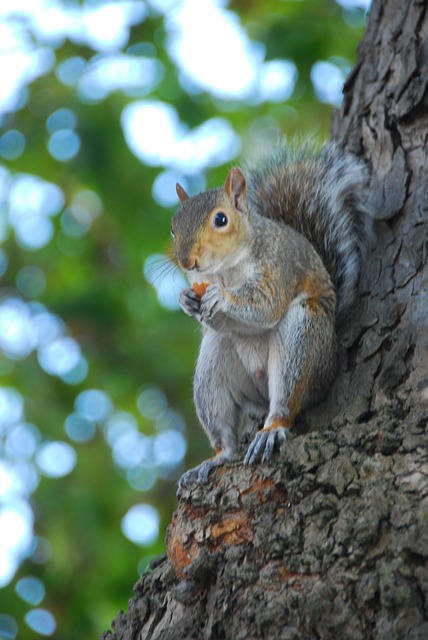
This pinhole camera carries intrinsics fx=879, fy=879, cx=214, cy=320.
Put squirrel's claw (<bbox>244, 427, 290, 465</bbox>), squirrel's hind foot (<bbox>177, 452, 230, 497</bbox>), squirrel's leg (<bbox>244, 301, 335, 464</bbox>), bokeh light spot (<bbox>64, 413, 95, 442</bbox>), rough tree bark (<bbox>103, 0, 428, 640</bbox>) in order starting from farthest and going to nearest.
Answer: bokeh light spot (<bbox>64, 413, 95, 442</bbox>), squirrel's leg (<bbox>244, 301, 335, 464</bbox>), squirrel's hind foot (<bbox>177, 452, 230, 497</bbox>), squirrel's claw (<bbox>244, 427, 290, 465</bbox>), rough tree bark (<bbox>103, 0, 428, 640</bbox>)

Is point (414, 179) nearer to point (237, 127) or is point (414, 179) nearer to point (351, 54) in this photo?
point (351, 54)

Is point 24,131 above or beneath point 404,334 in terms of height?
above

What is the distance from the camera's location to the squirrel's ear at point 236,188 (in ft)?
8.03

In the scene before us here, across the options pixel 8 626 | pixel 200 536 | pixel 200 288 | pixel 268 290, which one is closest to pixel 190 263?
pixel 200 288

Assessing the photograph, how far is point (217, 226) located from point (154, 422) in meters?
2.65

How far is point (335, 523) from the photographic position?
165cm

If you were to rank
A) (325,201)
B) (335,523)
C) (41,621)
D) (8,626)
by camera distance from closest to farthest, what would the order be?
(335,523)
(325,201)
(8,626)
(41,621)

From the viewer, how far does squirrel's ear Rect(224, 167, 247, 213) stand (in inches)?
96.3

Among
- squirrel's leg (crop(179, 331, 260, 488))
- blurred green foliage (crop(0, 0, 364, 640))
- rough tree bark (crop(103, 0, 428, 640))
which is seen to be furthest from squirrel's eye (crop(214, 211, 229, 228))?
blurred green foliage (crop(0, 0, 364, 640))

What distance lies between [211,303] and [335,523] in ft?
2.40

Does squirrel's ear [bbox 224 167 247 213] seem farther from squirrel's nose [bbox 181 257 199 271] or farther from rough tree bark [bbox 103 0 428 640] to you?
rough tree bark [bbox 103 0 428 640]

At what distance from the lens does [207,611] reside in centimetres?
169

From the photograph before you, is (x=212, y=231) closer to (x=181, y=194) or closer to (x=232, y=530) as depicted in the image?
(x=181, y=194)

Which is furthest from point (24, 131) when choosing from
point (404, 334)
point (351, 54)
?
point (404, 334)
